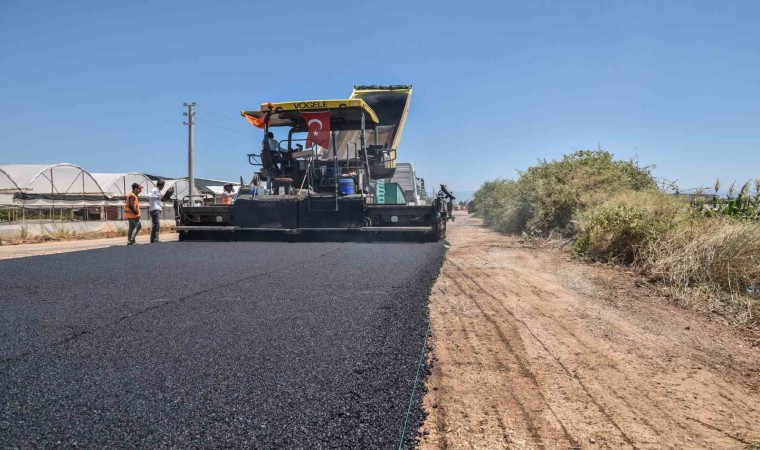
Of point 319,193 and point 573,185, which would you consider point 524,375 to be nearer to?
point 319,193

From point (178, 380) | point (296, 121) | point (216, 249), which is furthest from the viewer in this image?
point (296, 121)

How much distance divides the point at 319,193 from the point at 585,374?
23.7ft

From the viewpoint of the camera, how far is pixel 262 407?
216cm

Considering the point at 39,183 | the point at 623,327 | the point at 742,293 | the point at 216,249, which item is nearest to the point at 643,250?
the point at 742,293

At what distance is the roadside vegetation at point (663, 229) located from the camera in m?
5.14

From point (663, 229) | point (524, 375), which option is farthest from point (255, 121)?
point (524, 375)

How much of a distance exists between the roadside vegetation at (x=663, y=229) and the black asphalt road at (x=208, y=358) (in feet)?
8.77

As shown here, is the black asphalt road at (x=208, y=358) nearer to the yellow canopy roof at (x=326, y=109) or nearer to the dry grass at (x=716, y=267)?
the dry grass at (x=716, y=267)

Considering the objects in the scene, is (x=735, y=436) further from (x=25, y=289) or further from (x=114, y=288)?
(x=25, y=289)

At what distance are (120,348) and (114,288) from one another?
79.0 inches

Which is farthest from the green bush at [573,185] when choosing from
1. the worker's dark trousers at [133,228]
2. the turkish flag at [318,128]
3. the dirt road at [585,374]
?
the worker's dark trousers at [133,228]

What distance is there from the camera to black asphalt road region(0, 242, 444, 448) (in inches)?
78.2

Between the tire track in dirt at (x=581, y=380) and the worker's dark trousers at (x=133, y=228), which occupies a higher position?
the worker's dark trousers at (x=133, y=228)

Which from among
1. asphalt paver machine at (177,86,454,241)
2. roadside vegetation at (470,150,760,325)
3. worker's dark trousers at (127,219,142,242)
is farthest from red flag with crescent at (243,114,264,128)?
roadside vegetation at (470,150,760,325)
